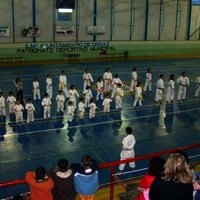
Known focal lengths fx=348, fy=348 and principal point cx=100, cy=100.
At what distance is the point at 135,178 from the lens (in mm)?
11023

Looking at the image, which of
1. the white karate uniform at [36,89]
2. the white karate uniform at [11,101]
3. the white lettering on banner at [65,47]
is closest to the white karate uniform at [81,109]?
the white karate uniform at [11,101]

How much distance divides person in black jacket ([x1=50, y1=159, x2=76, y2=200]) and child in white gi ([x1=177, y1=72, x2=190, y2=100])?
614 inches

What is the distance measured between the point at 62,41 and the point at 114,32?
229 inches

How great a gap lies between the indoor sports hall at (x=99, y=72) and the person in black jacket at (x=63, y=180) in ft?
5.57

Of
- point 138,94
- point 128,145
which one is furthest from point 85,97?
point 128,145

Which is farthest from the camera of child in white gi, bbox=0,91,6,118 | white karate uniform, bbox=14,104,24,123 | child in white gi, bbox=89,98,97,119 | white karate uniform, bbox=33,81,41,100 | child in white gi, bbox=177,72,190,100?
child in white gi, bbox=177,72,190,100

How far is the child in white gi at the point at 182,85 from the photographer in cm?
2055

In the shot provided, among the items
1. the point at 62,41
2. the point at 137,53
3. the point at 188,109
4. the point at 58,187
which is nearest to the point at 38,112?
the point at 188,109

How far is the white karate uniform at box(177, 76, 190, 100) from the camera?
2056 centimetres

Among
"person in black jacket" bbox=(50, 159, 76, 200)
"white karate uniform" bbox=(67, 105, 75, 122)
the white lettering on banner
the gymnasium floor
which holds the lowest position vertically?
the gymnasium floor

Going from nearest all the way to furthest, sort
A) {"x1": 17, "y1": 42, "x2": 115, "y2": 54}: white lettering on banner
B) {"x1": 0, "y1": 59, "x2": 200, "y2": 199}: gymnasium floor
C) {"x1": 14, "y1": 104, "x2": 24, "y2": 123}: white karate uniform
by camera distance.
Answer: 1. {"x1": 0, "y1": 59, "x2": 200, "y2": 199}: gymnasium floor
2. {"x1": 14, "y1": 104, "x2": 24, "y2": 123}: white karate uniform
3. {"x1": 17, "y1": 42, "x2": 115, "y2": 54}: white lettering on banner

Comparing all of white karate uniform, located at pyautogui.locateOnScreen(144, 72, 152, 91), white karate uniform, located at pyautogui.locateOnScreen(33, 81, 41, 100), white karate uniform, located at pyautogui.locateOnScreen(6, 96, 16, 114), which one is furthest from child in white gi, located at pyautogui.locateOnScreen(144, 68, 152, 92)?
white karate uniform, located at pyautogui.locateOnScreen(6, 96, 16, 114)

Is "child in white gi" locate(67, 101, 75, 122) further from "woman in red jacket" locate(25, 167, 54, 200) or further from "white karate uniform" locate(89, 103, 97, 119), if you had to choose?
"woman in red jacket" locate(25, 167, 54, 200)

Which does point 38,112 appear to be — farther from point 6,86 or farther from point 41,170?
point 41,170
